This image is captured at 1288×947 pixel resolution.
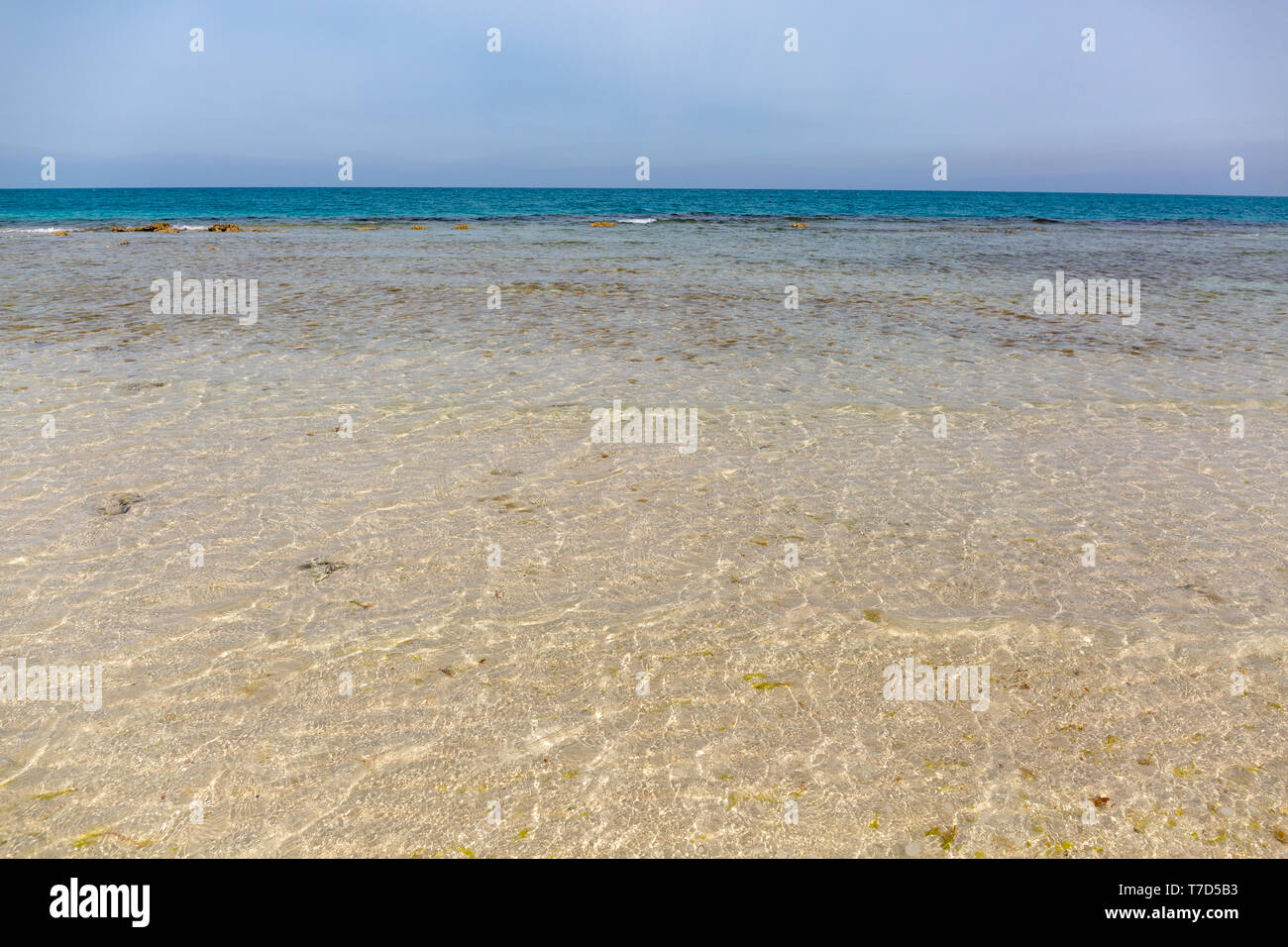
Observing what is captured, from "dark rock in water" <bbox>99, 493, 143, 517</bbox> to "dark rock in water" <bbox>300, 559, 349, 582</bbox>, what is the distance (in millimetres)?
2104

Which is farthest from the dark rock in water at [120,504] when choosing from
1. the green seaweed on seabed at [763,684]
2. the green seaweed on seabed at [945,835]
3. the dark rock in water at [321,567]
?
the green seaweed on seabed at [945,835]

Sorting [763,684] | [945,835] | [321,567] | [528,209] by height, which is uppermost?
[528,209]

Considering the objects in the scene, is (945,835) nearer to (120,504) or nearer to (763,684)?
(763,684)

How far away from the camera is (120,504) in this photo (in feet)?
21.7

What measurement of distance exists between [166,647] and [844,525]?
5060 mm

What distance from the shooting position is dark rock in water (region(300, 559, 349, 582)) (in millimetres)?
5562

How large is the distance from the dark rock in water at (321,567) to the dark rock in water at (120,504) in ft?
6.90

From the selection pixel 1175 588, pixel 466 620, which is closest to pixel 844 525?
pixel 1175 588

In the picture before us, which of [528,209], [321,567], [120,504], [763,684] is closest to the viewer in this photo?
[763,684]

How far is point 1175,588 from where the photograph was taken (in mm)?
5480

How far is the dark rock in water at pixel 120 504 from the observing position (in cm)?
646

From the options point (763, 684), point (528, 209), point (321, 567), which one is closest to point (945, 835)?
point (763, 684)

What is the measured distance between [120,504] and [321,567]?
2.40 m
